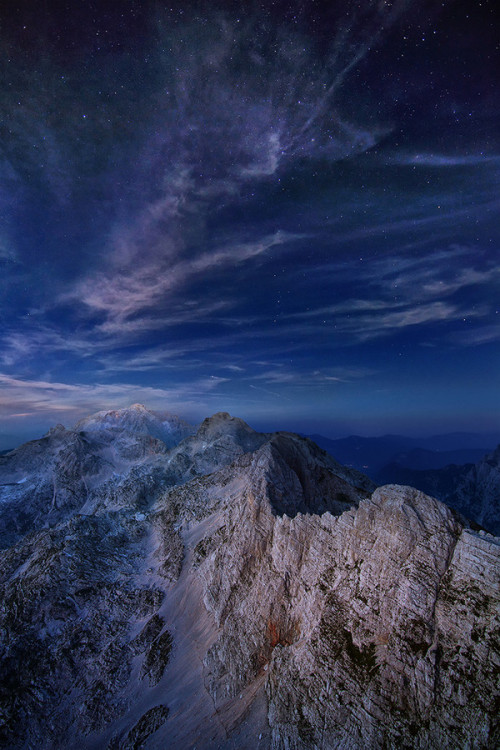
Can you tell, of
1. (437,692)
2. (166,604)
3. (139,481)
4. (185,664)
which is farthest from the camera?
(139,481)

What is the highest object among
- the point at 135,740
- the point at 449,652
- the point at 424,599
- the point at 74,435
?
the point at 74,435

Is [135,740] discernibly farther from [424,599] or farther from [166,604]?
[424,599]

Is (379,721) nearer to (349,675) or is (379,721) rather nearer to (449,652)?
(349,675)

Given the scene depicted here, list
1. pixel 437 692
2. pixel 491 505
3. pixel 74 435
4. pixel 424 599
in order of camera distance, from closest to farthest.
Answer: pixel 437 692, pixel 424 599, pixel 74 435, pixel 491 505

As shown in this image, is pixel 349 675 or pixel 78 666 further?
pixel 78 666

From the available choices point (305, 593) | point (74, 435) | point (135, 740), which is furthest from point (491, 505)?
point (74, 435)

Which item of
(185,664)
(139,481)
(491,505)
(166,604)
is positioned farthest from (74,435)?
(491,505)

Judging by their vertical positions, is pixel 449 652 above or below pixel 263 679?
above
